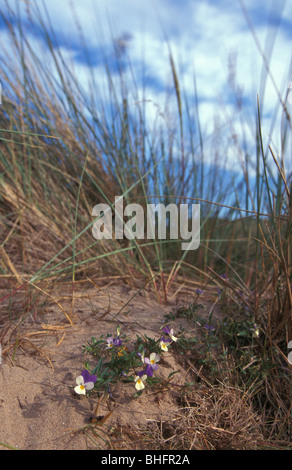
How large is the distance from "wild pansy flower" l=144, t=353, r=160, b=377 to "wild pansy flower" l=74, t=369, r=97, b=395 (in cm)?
17

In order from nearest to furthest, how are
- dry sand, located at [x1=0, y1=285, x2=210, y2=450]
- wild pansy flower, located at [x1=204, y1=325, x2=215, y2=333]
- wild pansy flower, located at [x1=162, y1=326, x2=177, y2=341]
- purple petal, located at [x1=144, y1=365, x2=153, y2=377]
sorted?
dry sand, located at [x1=0, y1=285, x2=210, y2=450]
purple petal, located at [x1=144, y1=365, x2=153, y2=377]
wild pansy flower, located at [x1=162, y1=326, x2=177, y2=341]
wild pansy flower, located at [x1=204, y1=325, x2=215, y2=333]

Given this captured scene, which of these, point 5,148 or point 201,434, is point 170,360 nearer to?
point 201,434

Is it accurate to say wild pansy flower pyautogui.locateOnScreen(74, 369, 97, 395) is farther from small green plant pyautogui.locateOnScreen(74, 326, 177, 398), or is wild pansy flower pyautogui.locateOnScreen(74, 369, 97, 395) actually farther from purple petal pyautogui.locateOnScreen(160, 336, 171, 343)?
purple petal pyautogui.locateOnScreen(160, 336, 171, 343)

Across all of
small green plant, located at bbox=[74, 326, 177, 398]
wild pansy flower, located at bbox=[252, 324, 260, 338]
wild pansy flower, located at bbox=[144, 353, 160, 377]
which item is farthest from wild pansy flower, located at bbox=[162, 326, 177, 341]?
wild pansy flower, located at bbox=[252, 324, 260, 338]

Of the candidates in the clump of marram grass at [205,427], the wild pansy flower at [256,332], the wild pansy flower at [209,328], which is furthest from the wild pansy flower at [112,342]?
the wild pansy flower at [256,332]

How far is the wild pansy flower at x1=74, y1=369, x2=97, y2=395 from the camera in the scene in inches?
44.0

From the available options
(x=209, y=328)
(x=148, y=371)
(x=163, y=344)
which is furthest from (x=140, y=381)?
(x=209, y=328)

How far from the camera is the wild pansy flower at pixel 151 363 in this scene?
119 centimetres

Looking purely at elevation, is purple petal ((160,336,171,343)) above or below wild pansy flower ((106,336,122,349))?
below

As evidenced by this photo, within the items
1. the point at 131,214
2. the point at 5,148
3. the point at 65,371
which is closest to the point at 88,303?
the point at 65,371

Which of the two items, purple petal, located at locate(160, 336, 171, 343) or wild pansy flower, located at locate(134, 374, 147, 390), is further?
purple petal, located at locate(160, 336, 171, 343)

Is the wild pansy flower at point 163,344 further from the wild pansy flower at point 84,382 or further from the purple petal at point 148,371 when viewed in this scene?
the wild pansy flower at point 84,382

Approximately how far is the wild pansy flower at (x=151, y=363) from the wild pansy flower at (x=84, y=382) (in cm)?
17

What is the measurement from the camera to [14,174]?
2.89 meters
